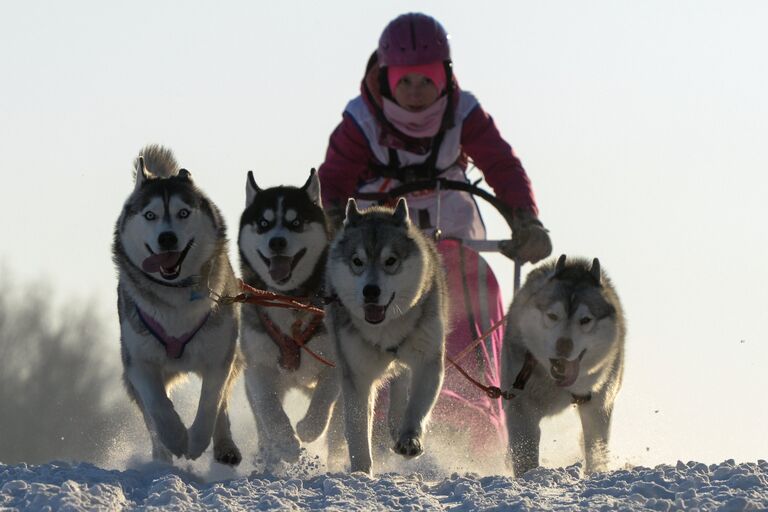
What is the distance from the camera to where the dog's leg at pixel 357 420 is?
7.19 meters

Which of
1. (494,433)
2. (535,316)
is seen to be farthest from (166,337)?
(494,433)

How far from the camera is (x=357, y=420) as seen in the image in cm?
720

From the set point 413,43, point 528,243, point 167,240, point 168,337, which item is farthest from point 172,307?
point 413,43

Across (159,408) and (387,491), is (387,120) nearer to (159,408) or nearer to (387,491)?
(159,408)

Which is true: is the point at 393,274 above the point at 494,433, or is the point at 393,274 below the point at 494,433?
above

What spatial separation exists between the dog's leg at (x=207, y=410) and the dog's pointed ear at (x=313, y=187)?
3.21ft

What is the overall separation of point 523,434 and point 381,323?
2.59ft

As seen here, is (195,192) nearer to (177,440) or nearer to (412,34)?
(177,440)

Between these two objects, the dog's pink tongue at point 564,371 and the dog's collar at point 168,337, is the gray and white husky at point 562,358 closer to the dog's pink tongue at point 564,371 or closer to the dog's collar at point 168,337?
the dog's pink tongue at point 564,371

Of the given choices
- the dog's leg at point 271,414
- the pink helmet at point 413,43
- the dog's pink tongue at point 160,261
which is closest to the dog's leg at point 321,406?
the dog's leg at point 271,414

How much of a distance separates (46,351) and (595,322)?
45.7 feet

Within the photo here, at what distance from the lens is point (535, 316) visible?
7445 millimetres

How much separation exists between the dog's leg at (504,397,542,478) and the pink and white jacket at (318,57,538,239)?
1.63 m

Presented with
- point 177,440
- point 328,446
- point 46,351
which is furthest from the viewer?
point 46,351
